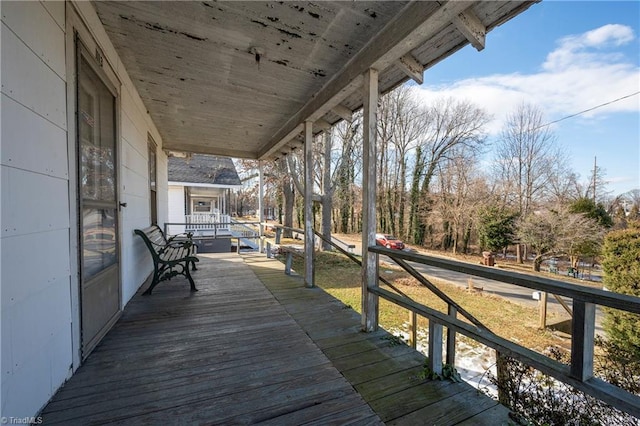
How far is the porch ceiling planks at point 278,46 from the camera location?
1824 millimetres

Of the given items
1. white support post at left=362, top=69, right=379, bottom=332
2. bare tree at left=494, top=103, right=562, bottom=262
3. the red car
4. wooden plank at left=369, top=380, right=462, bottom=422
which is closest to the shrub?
wooden plank at left=369, top=380, right=462, bottom=422

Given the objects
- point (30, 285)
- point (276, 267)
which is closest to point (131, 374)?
point (30, 285)

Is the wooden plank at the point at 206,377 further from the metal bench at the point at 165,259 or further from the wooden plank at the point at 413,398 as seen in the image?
the metal bench at the point at 165,259

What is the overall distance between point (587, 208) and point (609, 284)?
9456 mm

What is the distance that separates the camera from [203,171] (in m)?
11.2

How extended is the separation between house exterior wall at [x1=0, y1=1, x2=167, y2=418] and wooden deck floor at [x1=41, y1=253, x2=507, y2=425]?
1.07 ft

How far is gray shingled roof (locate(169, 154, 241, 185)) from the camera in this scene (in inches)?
413

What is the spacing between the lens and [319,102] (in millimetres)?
3117

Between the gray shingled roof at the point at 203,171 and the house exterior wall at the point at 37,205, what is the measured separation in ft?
30.2

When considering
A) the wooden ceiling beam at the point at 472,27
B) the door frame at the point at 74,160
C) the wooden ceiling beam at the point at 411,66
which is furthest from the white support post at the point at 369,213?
the door frame at the point at 74,160

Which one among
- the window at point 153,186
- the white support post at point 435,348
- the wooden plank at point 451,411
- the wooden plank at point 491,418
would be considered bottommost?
the wooden plank at point 451,411

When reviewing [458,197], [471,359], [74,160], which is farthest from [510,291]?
[74,160]

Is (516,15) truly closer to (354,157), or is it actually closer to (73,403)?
(73,403)

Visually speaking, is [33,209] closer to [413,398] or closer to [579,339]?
[413,398]
